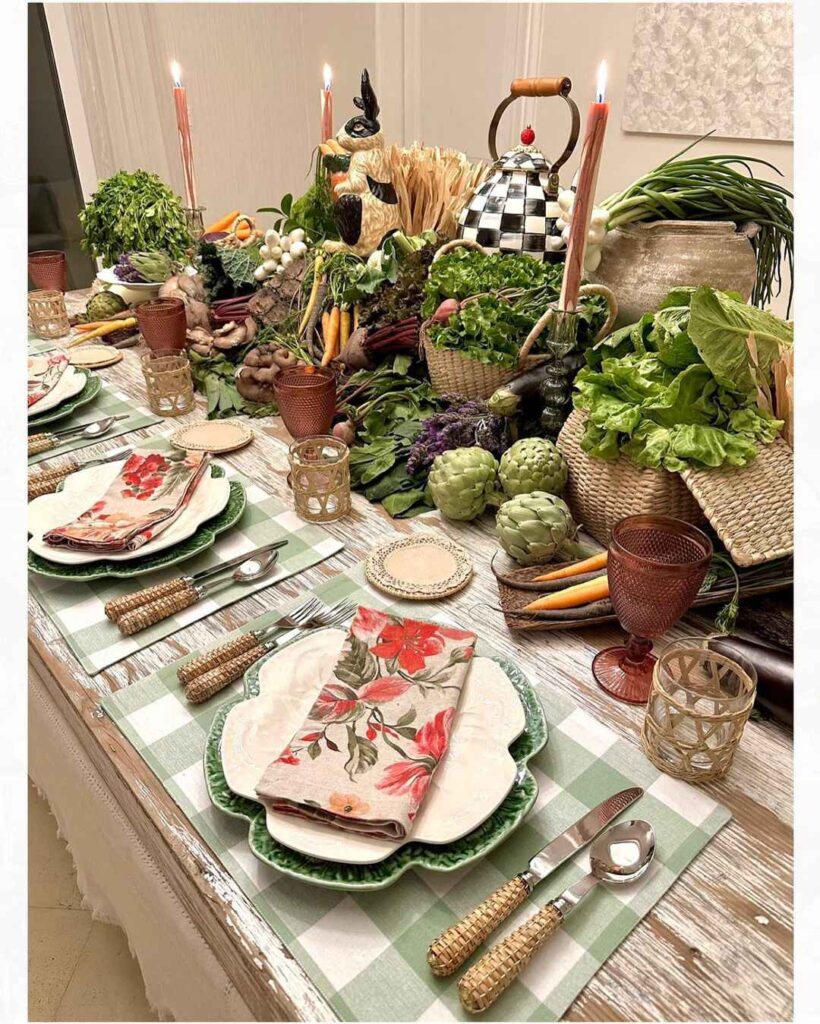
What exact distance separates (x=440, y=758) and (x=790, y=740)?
36 centimetres

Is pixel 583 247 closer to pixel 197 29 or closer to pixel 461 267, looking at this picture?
pixel 461 267

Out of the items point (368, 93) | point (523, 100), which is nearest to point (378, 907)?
point (368, 93)

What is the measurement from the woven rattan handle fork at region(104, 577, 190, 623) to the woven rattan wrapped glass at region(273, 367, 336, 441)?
1.27 ft

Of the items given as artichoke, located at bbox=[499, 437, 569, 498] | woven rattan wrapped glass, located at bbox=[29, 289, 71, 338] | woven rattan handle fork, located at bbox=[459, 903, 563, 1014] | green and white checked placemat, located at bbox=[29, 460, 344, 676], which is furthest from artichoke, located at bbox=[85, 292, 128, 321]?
woven rattan handle fork, located at bbox=[459, 903, 563, 1014]

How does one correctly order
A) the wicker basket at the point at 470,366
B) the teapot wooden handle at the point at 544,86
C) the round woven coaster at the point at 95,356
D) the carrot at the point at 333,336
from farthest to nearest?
the round woven coaster at the point at 95,356, the carrot at the point at 333,336, the teapot wooden handle at the point at 544,86, the wicker basket at the point at 470,366

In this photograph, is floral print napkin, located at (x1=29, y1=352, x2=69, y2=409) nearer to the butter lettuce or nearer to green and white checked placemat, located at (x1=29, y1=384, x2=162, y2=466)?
green and white checked placemat, located at (x1=29, y1=384, x2=162, y2=466)

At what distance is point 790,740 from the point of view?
0.69 metres

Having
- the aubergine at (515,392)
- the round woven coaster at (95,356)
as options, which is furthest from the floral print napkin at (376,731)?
the round woven coaster at (95,356)

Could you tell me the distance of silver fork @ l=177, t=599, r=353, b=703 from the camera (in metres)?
0.73

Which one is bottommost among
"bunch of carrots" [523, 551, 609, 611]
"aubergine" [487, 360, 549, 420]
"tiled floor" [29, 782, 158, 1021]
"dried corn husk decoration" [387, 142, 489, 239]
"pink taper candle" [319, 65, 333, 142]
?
"tiled floor" [29, 782, 158, 1021]

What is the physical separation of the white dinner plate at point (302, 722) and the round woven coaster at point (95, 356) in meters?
1.19

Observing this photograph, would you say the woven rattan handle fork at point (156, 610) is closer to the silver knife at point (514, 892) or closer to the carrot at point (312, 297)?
the silver knife at point (514, 892)

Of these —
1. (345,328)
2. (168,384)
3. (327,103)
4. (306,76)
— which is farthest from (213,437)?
(306,76)

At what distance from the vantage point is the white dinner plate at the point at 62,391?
4.38ft
